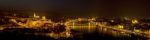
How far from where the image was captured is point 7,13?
1362 centimetres

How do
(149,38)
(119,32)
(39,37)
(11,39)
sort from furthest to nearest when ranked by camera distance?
(119,32) → (149,38) → (39,37) → (11,39)

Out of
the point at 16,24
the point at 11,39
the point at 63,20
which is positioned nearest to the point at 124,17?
the point at 63,20

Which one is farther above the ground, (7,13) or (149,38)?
(7,13)

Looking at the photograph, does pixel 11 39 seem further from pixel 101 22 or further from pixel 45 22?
pixel 101 22

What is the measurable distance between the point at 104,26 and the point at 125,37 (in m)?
2.81

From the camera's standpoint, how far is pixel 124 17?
16453 millimetres

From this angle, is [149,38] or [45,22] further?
[45,22]

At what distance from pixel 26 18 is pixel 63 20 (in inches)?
90.5

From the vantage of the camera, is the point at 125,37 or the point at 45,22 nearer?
the point at 125,37

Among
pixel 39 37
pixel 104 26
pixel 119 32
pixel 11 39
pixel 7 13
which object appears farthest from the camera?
pixel 104 26

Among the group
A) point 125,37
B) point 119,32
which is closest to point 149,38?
point 125,37

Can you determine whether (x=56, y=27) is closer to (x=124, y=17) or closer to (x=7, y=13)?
(x=7, y=13)

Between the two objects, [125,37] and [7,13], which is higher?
[7,13]

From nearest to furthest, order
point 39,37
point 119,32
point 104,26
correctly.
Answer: point 39,37, point 119,32, point 104,26
